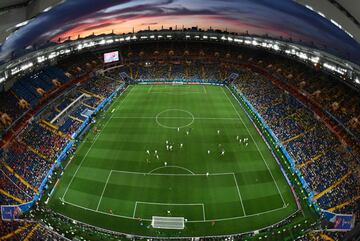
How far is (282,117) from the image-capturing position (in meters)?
44.3

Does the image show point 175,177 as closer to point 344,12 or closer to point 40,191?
point 40,191

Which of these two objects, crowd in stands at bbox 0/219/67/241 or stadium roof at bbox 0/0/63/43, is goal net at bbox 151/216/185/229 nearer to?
crowd in stands at bbox 0/219/67/241

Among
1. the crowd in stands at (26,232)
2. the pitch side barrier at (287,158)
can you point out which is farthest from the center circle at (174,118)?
the crowd in stands at (26,232)

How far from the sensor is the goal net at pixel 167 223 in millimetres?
27750

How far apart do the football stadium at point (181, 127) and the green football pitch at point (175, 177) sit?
0.15 m

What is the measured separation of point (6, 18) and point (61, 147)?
89.2 feet

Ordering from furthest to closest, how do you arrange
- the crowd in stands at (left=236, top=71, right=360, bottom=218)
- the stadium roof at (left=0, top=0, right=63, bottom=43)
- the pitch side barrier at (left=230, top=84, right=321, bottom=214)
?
the pitch side barrier at (left=230, top=84, right=321, bottom=214) → the crowd in stands at (left=236, top=71, right=360, bottom=218) → the stadium roof at (left=0, top=0, right=63, bottom=43)

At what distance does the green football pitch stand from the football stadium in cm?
15

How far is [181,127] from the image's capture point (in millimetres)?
44531

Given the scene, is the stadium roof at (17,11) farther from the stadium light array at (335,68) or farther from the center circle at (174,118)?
the stadium light array at (335,68)

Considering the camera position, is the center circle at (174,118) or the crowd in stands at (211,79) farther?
the center circle at (174,118)

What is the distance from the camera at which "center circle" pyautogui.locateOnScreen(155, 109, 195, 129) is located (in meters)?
45.3

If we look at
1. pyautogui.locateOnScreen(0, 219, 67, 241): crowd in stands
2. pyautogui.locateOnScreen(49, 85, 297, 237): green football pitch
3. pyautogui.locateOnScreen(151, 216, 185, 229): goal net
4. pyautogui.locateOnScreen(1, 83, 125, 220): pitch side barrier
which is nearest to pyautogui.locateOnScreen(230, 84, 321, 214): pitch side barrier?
pyautogui.locateOnScreen(49, 85, 297, 237): green football pitch

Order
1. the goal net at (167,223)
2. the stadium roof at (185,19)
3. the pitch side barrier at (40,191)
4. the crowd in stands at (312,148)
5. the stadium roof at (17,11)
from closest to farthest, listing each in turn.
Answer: the stadium roof at (17,11)
the pitch side barrier at (40,191)
the goal net at (167,223)
the crowd in stands at (312,148)
the stadium roof at (185,19)
